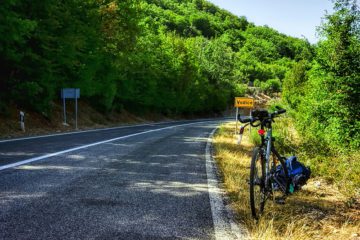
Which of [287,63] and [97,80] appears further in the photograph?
[287,63]

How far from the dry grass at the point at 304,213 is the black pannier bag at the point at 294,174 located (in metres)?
0.32

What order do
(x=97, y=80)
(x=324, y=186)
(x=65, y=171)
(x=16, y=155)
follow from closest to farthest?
1. (x=65, y=171)
2. (x=324, y=186)
3. (x=16, y=155)
4. (x=97, y=80)

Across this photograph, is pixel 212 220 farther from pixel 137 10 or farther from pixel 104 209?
Result: pixel 137 10

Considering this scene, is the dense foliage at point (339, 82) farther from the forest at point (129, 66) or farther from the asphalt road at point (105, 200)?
the asphalt road at point (105, 200)

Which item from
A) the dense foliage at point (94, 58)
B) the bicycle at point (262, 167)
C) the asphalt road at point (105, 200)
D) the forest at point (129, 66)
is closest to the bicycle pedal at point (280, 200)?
the bicycle at point (262, 167)

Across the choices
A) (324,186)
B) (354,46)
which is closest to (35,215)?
(324,186)

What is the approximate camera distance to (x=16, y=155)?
26.3 feet

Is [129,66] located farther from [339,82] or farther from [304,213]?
[304,213]

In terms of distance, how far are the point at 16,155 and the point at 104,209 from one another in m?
4.66

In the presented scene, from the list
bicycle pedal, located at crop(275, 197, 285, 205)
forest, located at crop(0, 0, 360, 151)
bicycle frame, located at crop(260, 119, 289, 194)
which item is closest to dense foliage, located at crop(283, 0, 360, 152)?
forest, located at crop(0, 0, 360, 151)

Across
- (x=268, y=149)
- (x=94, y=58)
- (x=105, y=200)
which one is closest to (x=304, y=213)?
(x=268, y=149)

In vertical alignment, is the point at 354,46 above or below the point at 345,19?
below

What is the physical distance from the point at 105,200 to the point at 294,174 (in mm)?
2776

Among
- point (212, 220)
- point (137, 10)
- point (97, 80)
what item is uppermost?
point (137, 10)
